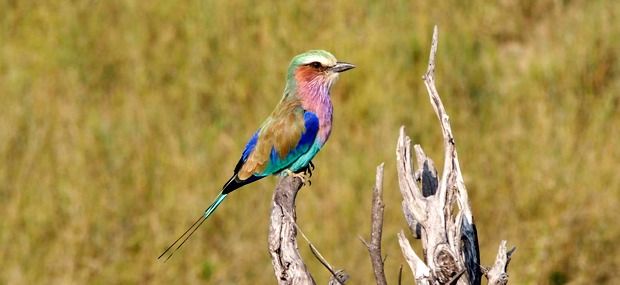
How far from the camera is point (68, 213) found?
742 centimetres

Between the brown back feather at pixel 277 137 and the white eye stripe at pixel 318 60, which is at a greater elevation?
the white eye stripe at pixel 318 60

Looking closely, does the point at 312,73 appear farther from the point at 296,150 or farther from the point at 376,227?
the point at 376,227

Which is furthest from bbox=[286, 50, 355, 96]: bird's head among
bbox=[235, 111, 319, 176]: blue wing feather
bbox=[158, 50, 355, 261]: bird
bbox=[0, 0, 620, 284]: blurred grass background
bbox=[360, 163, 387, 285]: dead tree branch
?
bbox=[0, 0, 620, 284]: blurred grass background

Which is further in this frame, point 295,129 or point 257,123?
point 257,123

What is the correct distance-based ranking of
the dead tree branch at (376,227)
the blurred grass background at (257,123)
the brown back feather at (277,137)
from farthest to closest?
the blurred grass background at (257,123), the brown back feather at (277,137), the dead tree branch at (376,227)

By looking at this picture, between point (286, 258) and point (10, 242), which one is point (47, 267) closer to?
point (10, 242)

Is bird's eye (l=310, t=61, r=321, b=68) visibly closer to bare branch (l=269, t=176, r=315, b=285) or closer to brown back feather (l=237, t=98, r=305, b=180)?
brown back feather (l=237, t=98, r=305, b=180)

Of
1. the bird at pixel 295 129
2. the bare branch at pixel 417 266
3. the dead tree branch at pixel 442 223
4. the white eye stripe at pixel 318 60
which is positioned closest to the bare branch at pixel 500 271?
the dead tree branch at pixel 442 223

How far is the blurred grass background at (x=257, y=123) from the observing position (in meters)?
7.30

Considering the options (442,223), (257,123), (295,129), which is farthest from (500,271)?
(257,123)

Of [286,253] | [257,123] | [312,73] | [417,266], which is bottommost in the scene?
[417,266]

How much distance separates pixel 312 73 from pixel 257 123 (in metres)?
3.35

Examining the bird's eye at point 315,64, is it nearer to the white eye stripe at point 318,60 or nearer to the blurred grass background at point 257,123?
the white eye stripe at point 318,60

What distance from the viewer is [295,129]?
4.74 metres
